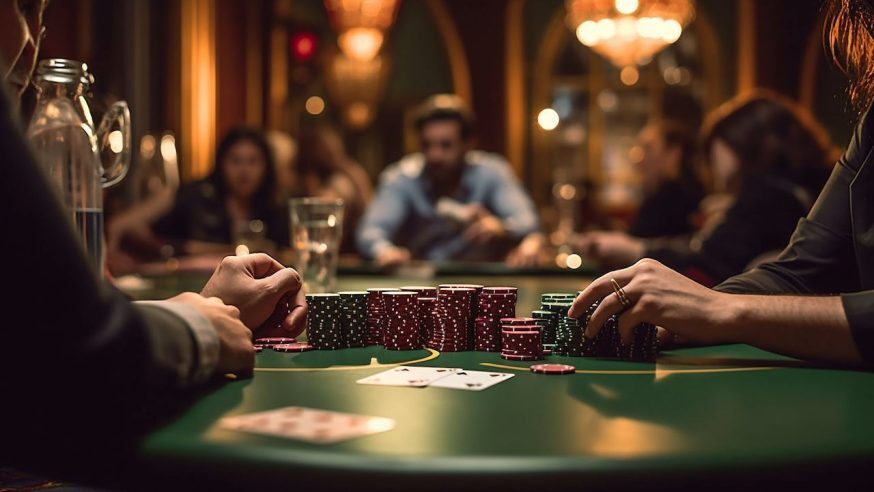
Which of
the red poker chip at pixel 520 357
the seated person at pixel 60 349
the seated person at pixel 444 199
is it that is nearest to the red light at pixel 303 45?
the seated person at pixel 444 199

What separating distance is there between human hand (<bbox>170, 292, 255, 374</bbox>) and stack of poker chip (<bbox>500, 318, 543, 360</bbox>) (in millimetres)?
401

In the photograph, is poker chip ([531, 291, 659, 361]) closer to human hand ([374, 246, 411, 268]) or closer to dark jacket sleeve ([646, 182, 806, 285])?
dark jacket sleeve ([646, 182, 806, 285])

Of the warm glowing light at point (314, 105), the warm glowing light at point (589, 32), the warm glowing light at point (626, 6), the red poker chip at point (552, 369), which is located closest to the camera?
the red poker chip at point (552, 369)

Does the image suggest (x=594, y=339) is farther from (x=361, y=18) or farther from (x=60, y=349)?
(x=361, y=18)

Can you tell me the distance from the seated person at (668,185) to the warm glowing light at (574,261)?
95cm

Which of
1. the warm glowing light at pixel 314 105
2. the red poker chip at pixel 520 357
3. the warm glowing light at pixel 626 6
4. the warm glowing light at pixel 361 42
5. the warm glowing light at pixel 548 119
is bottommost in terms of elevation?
the red poker chip at pixel 520 357

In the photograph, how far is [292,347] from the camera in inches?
60.7

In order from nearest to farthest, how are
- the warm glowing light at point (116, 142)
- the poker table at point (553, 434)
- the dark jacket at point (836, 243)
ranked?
the poker table at point (553, 434)
the dark jacket at point (836, 243)
the warm glowing light at point (116, 142)

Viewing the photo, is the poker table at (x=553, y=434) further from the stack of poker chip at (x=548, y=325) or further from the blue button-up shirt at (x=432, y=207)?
the blue button-up shirt at (x=432, y=207)

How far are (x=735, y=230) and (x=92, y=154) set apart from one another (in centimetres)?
246

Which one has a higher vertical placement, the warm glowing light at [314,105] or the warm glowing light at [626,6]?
the warm glowing light at [626,6]

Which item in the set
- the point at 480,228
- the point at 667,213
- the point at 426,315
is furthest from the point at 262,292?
the point at 667,213

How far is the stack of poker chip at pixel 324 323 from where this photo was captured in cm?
155

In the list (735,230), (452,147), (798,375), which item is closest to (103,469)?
(798,375)
